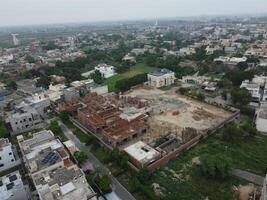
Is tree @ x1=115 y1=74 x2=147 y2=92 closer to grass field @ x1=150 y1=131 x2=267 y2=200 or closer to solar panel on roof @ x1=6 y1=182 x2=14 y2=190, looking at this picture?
grass field @ x1=150 y1=131 x2=267 y2=200

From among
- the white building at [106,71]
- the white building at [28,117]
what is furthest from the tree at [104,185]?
the white building at [106,71]

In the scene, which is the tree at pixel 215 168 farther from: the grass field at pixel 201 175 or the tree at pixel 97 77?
the tree at pixel 97 77

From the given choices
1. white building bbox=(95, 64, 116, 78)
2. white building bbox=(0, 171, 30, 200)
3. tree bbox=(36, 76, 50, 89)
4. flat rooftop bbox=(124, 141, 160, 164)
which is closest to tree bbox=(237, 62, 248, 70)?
white building bbox=(95, 64, 116, 78)

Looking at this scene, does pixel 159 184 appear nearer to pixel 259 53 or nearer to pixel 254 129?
pixel 254 129

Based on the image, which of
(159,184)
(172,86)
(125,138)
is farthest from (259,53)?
(159,184)

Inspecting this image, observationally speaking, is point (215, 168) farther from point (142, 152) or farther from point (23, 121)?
point (23, 121)

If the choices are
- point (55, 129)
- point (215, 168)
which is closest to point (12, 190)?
point (55, 129)

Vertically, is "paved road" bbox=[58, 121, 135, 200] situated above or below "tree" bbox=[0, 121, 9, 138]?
below
